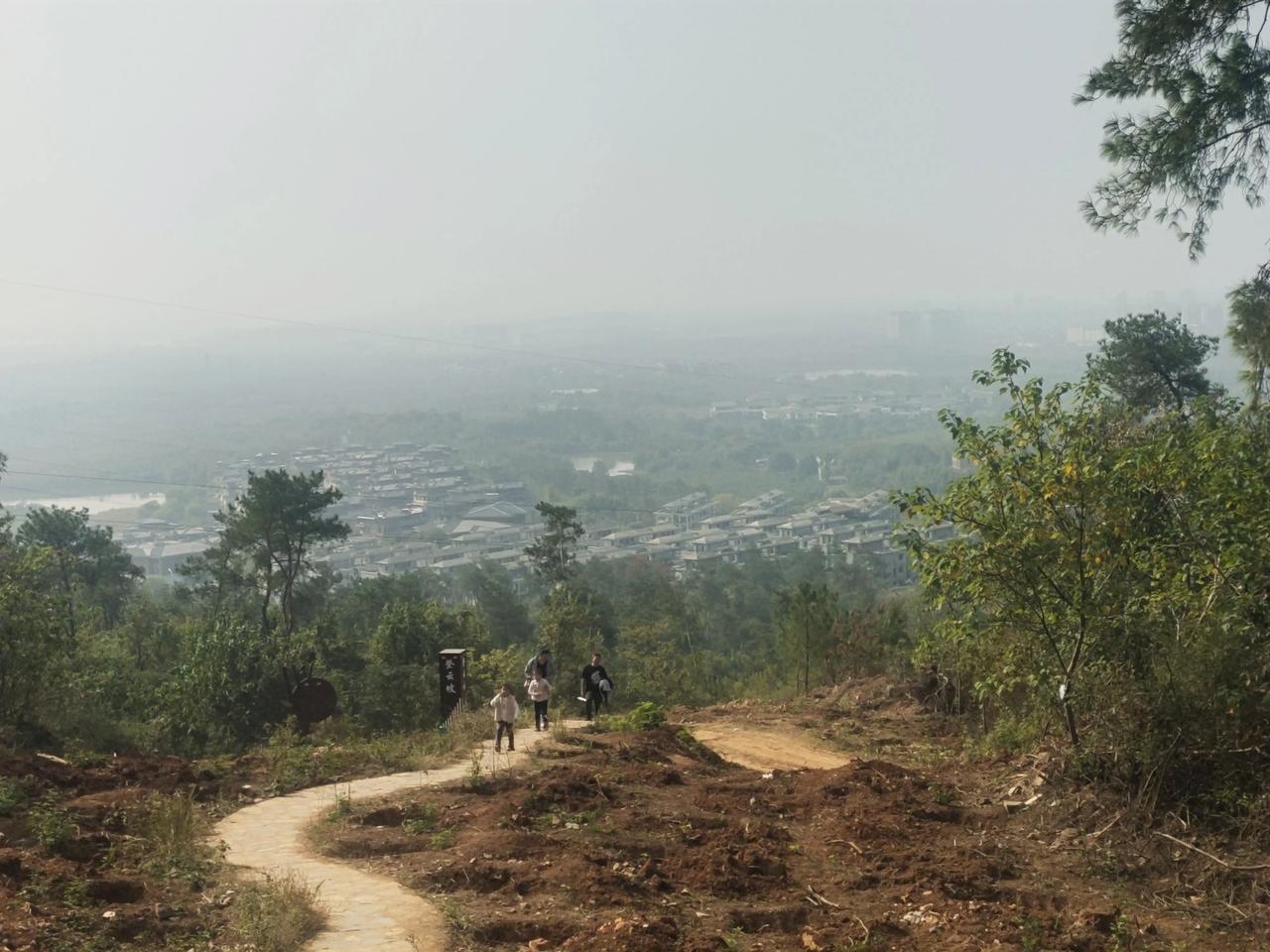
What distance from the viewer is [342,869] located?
10820 mm

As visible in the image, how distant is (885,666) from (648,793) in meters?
21.4

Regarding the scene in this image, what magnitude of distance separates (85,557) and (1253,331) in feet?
174

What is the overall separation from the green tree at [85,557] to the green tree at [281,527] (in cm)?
725

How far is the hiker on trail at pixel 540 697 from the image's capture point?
1909cm

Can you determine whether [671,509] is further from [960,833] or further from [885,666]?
[960,833]

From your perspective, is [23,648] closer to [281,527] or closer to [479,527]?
[281,527]

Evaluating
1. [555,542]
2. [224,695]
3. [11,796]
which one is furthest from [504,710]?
[555,542]

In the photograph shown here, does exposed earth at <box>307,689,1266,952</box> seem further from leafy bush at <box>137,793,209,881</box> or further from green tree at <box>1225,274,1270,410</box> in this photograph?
green tree at <box>1225,274,1270,410</box>

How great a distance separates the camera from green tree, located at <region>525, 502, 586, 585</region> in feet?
197

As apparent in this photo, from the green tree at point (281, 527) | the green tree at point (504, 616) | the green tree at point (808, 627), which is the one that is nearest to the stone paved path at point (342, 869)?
the green tree at point (808, 627)

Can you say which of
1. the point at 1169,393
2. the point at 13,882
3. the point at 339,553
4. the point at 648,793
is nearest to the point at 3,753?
the point at 13,882

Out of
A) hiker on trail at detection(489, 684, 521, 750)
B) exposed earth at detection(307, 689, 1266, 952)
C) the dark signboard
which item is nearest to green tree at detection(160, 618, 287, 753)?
the dark signboard

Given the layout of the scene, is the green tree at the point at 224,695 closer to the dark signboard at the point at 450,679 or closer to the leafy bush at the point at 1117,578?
the dark signboard at the point at 450,679

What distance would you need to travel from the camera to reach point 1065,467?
11.2m
